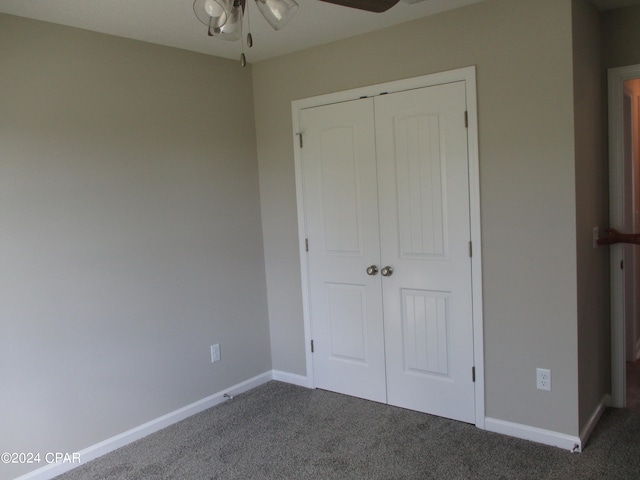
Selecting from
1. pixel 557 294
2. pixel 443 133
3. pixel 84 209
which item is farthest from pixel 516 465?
pixel 84 209

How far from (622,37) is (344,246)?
202cm

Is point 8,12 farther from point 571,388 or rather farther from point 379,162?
point 571,388

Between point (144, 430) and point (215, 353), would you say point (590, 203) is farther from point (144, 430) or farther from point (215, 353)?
point (144, 430)

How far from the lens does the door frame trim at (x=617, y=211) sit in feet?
9.47

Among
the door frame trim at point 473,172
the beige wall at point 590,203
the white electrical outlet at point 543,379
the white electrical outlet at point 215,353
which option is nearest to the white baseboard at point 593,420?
the beige wall at point 590,203

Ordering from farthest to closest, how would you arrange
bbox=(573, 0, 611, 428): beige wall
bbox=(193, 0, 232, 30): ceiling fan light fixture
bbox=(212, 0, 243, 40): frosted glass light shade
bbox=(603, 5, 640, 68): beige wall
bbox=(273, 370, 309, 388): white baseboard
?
1. bbox=(273, 370, 309, 388): white baseboard
2. bbox=(603, 5, 640, 68): beige wall
3. bbox=(573, 0, 611, 428): beige wall
4. bbox=(212, 0, 243, 40): frosted glass light shade
5. bbox=(193, 0, 232, 30): ceiling fan light fixture

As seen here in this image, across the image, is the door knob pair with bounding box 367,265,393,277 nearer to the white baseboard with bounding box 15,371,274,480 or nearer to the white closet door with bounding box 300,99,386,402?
the white closet door with bounding box 300,99,386,402

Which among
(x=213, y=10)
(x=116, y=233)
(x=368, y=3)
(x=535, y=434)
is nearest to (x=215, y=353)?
(x=116, y=233)

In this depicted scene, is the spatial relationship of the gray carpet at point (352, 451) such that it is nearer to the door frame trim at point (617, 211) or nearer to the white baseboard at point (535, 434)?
the white baseboard at point (535, 434)

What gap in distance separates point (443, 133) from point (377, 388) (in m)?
1.68

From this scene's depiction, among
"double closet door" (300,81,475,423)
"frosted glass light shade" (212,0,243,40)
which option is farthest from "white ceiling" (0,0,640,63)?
"frosted glass light shade" (212,0,243,40)

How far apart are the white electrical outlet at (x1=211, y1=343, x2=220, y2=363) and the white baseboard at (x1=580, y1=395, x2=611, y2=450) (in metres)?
2.24

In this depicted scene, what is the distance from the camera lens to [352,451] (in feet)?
8.95

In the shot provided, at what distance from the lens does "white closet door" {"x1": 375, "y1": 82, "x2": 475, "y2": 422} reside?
2.85m
